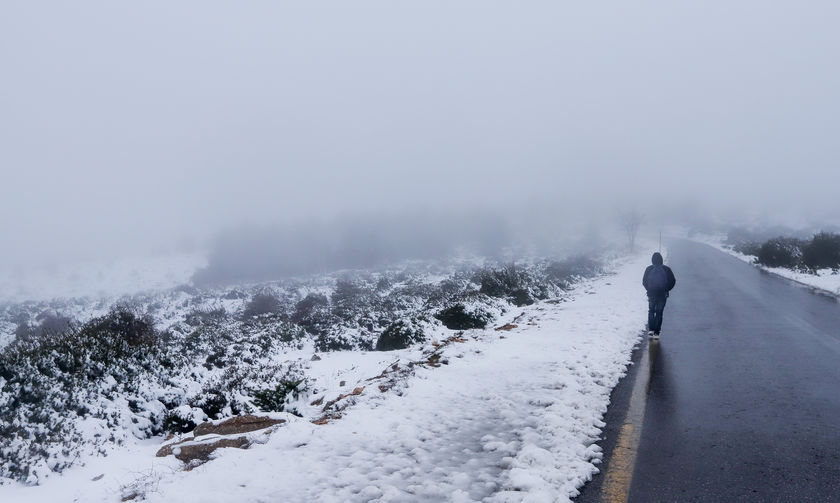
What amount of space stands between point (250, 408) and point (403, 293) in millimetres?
18845

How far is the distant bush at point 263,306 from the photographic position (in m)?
24.5

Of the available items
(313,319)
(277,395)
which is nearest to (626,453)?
(277,395)

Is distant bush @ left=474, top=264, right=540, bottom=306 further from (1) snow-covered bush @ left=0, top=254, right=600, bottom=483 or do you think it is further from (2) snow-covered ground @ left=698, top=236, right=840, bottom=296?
(2) snow-covered ground @ left=698, top=236, right=840, bottom=296

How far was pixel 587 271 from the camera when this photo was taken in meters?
34.0

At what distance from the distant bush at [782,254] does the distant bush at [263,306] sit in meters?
25.5

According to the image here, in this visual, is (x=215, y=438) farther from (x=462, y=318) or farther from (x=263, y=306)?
(x=263, y=306)

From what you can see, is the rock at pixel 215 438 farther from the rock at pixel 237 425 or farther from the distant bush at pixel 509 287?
the distant bush at pixel 509 287

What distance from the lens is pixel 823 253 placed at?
2314 cm

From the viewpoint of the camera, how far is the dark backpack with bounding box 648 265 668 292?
1018 centimetres

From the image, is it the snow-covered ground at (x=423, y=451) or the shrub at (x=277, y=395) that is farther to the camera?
the shrub at (x=277, y=395)

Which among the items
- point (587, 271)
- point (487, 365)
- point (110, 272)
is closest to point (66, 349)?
point (487, 365)

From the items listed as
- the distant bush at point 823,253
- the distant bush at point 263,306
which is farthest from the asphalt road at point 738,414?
the distant bush at point 263,306

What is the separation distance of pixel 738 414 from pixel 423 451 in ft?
11.2

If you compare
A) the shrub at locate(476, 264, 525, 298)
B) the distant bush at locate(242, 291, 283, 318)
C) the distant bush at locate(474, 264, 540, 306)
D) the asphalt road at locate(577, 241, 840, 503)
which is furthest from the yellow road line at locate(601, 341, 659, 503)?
the distant bush at locate(242, 291, 283, 318)
